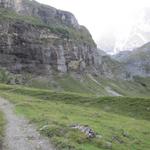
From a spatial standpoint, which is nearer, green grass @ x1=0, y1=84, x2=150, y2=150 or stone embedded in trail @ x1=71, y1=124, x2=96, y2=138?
green grass @ x1=0, y1=84, x2=150, y2=150

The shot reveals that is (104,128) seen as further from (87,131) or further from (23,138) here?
(23,138)

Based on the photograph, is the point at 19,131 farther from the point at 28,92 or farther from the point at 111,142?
the point at 28,92

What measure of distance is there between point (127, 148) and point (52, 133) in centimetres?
784

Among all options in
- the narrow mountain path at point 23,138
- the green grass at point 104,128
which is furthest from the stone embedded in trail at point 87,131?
the narrow mountain path at point 23,138

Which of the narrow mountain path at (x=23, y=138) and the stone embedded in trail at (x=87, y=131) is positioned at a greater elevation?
the stone embedded in trail at (x=87, y=131)

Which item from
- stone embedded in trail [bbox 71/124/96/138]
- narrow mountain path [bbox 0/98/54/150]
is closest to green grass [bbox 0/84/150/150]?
stone embedded in trail [bbox 71/124/96/138]

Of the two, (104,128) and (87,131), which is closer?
(87,131)

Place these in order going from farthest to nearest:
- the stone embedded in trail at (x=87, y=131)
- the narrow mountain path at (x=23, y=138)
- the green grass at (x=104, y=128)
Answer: the stone embedded in trail at (x=87, y=131)
the green grass at (x=104, y=128)
the narrow mountain path at (x=23, y=138)

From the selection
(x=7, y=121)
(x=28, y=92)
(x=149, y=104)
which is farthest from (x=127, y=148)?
(x=28, y=92)

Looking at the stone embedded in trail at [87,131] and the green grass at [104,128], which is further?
the stone embedded in trail at [87,131]

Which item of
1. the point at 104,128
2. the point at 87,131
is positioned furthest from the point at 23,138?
the point at 104,128

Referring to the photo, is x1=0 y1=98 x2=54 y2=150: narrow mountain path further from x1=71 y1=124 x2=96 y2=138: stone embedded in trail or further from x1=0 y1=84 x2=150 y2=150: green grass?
x1=71 y1=124 x2=96 y2=138: stone embedded in trail

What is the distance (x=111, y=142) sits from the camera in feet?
118

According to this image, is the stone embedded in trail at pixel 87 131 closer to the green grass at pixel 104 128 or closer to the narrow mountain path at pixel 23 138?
the green grass at pixel 104 128
